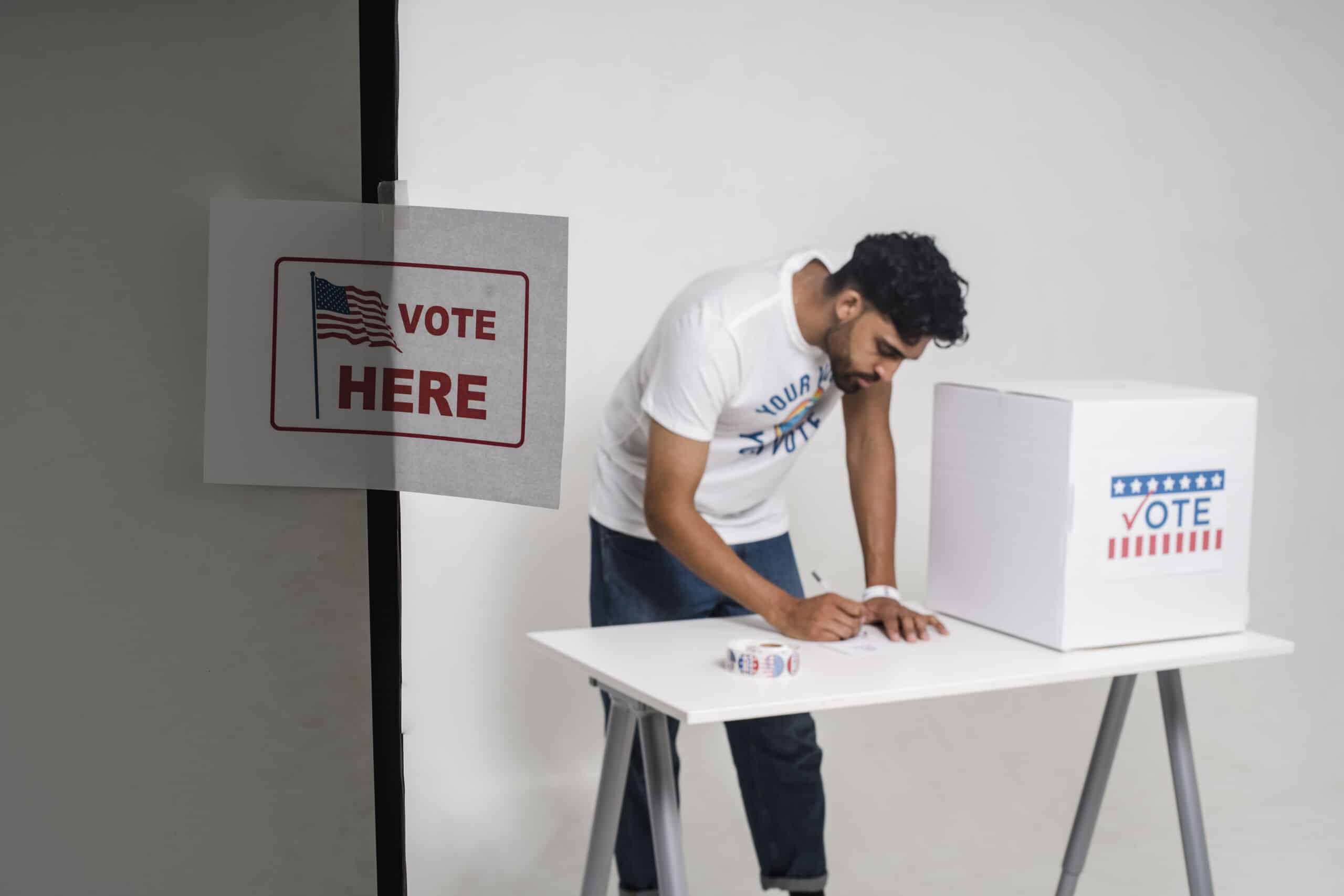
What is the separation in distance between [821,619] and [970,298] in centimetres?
181

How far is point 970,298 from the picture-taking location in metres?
3.57

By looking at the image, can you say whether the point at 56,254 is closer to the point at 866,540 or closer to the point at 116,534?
the point at 116,534

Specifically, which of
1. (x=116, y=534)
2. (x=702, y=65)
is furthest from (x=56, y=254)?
(x=702, y=65)

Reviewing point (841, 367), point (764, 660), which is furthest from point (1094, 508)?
point (764, 660)

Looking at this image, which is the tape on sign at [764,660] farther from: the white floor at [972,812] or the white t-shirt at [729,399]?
the white floor at [972,812]

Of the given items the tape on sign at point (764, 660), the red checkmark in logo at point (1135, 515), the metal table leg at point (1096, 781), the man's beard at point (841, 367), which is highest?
the man's beard at point (841, 367)

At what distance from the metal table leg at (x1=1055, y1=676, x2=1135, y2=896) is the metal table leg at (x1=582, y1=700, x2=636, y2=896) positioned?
913 mm

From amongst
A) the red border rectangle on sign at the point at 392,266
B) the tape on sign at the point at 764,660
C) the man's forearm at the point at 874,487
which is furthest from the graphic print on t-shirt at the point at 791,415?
the red border rectangle on sign at the point at 392,266

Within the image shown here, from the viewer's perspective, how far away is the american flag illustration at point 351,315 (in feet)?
2.18

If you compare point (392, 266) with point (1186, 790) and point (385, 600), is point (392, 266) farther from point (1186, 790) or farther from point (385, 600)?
point (1186, 790)

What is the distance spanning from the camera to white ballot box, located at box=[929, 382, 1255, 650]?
196 cm

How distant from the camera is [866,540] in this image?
7.82 feet

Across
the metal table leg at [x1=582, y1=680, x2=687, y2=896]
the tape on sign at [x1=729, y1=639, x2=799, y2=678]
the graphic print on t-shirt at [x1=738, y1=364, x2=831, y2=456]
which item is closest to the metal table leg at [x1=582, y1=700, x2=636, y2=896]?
the metal table leg at [x1=582, y1=680, x2=687, y2=896]

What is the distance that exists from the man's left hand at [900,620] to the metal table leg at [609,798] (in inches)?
16.8
